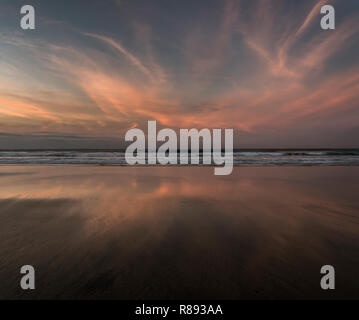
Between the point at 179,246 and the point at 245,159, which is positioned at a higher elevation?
the point at 245,159

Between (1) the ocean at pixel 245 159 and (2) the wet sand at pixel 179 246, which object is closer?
(2) the wet sand at pixel 179 246

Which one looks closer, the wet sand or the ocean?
the wet sand

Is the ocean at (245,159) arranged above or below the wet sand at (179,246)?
above

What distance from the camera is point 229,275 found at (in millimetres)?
1866

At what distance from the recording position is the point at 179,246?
2.37 m

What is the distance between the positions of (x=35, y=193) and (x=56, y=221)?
2497 millimetres

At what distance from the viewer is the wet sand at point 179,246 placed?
1.71 m

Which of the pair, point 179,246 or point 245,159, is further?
point 245,159

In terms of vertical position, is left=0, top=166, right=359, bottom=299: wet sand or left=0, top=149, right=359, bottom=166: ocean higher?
left=0, top=149, right=359, bottom=166: ocean

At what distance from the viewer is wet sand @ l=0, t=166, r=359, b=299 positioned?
171 centimetres

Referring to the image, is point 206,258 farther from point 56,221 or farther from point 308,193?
point 308,193
